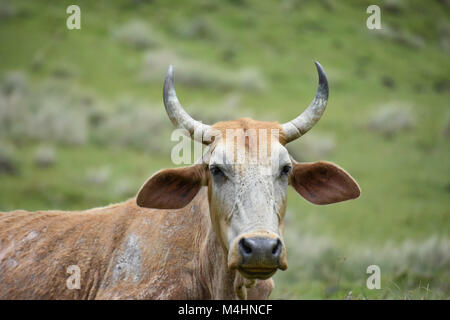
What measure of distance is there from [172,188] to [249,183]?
933 millimetres

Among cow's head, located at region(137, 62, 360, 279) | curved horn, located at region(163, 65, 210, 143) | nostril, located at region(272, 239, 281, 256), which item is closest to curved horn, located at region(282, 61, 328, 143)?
cow's head, located at region(137, 62, 360, 279)

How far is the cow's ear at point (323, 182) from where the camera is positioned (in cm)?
558

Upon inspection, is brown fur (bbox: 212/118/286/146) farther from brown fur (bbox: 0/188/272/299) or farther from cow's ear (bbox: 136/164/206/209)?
brown fur (bbox: 0/188/272/299)

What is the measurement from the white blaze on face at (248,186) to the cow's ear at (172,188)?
0.37 metres

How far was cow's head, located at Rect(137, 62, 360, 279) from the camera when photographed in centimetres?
461

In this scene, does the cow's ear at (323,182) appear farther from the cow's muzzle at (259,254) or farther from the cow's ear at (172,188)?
the cow's muzzle at (259,254)

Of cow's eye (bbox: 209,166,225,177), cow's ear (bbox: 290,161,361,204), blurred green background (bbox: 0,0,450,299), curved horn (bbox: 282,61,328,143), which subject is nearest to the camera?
cow's eye (bbox: 209,166,225,177)

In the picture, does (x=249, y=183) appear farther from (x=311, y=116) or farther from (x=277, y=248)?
(x=311, y=116)

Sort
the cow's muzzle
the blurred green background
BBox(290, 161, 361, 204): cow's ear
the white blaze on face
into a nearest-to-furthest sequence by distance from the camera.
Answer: the cow's muzzle → the white blaze on face → BBox(290, 161, 361, 204): cow's ear → the blurred green background

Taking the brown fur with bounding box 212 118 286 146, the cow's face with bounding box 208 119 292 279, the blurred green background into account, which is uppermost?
the blurred green background

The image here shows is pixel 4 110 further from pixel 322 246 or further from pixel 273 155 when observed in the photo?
pixel 273 155

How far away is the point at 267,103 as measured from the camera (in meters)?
23.9

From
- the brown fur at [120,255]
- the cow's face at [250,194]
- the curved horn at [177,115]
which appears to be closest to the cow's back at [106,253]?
the brown fur at [120,255]

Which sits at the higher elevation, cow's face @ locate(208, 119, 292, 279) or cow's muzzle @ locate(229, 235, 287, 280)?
cow's face @ locate(208, 119, 292, 279)
